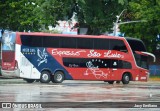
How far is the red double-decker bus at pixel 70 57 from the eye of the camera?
38469mm

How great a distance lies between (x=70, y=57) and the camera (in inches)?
1571

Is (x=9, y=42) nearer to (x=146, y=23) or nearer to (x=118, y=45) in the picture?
(x=118, y=45)

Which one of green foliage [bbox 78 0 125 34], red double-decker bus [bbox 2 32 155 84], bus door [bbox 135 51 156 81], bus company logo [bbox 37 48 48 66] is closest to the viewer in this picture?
red double-decker bus [bbox 2 32 155 84]

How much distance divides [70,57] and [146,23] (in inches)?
1026

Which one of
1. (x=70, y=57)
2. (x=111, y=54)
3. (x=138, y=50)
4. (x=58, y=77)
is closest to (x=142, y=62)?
(x=138, y=50)

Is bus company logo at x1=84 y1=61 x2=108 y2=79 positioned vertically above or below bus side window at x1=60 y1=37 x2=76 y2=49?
below

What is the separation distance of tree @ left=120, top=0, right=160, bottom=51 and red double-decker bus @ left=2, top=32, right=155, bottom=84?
2025 centimetres

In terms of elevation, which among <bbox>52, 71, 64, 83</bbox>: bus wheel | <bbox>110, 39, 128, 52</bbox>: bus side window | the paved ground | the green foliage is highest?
the green foliage

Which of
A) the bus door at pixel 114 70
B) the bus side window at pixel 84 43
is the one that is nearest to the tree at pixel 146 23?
the bus door at pixel 114 70

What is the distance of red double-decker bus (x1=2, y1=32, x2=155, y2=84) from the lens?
3847 cm

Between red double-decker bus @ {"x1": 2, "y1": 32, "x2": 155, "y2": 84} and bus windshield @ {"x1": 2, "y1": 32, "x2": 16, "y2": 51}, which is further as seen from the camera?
red double-decker bus @ {"x1": 2, "y1": 32, "x2": 155, "y2": 84}

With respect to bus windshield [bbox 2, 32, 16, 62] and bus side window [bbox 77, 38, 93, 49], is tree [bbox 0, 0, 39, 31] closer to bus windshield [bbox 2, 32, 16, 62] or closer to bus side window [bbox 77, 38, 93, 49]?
bus side window [bbox 77, 38, 93, 49]

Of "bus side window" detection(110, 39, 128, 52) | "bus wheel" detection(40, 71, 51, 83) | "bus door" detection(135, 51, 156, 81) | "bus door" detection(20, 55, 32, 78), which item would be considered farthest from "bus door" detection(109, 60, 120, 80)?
"bus door" detection(20, 55, 32, 78)

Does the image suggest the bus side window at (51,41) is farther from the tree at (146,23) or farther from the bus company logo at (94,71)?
the tree at (146,23)
